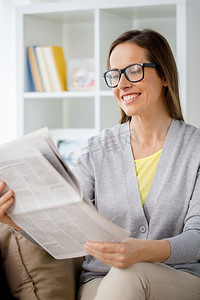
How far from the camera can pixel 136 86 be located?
1.72 m

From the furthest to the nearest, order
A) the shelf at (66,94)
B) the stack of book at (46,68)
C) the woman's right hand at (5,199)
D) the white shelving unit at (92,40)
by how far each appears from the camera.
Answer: the stack of book at (46,68) < the shelf at (66,94) < the white shelving unit at (92,40) < the woman's right hand at (5,199)

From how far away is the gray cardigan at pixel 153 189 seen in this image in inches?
63.1

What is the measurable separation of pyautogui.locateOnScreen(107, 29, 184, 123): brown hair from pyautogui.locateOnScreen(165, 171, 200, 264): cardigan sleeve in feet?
1.06

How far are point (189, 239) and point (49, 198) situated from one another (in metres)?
0.44

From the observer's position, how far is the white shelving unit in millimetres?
2867

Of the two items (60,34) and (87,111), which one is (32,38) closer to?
(60,34)

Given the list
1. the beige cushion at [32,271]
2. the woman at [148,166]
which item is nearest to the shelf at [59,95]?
the woman at [148,166]

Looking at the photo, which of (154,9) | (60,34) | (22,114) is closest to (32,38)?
(60,34)

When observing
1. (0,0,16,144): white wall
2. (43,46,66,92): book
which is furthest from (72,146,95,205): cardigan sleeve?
(0,0,16,144): white wall

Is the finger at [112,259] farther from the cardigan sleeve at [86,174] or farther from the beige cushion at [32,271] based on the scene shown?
the cardigan sleeve at [86,174]

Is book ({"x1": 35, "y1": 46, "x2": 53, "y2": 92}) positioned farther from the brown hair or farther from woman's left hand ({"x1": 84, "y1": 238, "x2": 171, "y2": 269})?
woman's left hand ({"x1": 84, "y1": 238, "x2": 171, "y2": 269})

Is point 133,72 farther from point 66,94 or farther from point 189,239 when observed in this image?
point 66,94

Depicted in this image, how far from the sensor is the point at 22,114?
10.4 feet

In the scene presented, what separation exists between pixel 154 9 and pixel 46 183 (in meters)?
1.99
